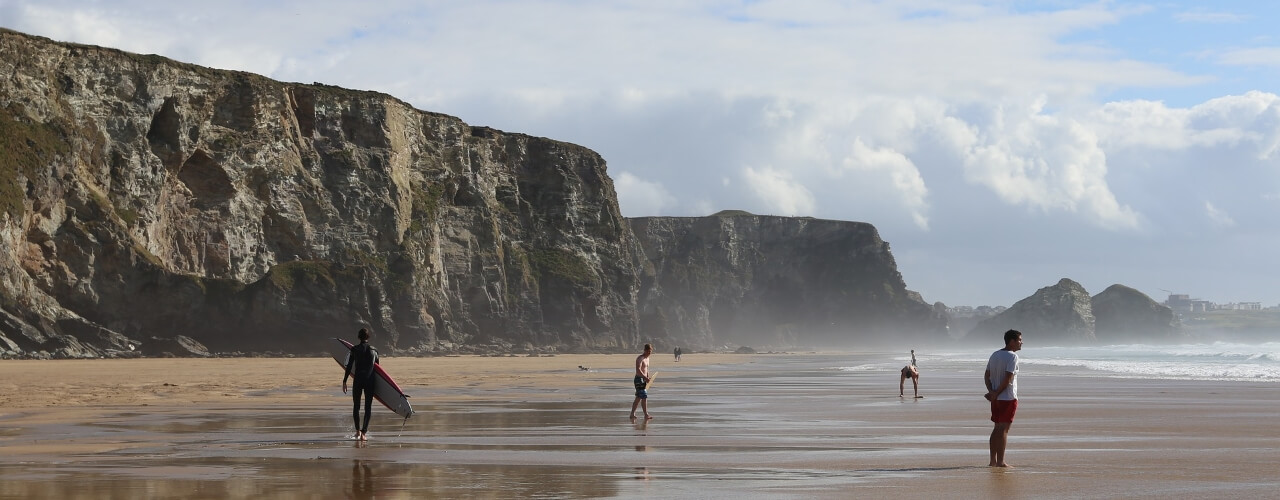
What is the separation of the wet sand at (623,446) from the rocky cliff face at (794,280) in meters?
148

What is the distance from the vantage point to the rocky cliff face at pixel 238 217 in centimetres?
5941

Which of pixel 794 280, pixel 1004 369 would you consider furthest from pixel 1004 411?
pixel 794 280

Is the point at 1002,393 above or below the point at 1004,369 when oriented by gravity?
below

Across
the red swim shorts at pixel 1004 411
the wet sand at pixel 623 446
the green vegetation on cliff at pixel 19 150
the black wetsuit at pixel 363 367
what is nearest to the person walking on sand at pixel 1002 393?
the red swim shorts at pixel 1004 411

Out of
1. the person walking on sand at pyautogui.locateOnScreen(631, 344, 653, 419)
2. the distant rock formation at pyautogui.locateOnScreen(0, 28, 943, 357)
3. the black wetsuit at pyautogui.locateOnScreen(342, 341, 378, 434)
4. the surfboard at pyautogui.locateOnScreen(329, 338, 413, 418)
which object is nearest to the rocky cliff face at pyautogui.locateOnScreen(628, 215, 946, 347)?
the distant rock formation at pyautogui.locateOnScreen(0, 28, 943, 357)

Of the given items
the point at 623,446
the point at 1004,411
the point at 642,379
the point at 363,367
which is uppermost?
the point at 363,367

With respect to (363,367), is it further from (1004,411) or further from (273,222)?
(273,222)

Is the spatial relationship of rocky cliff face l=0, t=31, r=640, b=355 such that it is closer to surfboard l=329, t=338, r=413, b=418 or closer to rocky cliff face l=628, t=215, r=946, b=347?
surfboard l=329, t=338, r=413, b=418

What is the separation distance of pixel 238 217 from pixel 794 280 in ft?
411

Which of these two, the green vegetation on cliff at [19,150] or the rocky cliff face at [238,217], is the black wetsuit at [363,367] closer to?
the rocky cliff face at [238,217]

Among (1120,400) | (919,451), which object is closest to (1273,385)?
(1120,400)

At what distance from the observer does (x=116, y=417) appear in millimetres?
18453

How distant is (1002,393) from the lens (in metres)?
11.8

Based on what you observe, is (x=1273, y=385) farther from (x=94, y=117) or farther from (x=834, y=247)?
(x=834, y=247)
